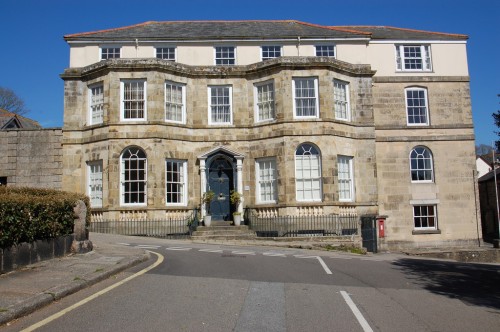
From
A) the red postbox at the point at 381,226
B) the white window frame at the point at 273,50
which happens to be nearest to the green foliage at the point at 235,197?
the red postbox at the point at 381,226

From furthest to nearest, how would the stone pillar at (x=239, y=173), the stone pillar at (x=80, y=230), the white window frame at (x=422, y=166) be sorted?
1. the white window frame at (x=422, y=166)
2. the stone pillar at (x=239, y=173)
3. the stone pillar at (x=80, y=230)

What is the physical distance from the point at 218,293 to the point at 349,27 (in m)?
25.1

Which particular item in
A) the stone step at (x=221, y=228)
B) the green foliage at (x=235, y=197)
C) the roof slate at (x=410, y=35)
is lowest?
the stone step at (x=221, y=228)

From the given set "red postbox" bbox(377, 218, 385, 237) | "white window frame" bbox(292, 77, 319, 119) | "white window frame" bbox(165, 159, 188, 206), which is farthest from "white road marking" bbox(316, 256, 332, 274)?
"white window frame" bbox(165, 159, 188, 206)

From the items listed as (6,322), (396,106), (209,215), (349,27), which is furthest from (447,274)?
(349,27)

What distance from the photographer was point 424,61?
27156 millimetres

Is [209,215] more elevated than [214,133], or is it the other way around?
[214,133]

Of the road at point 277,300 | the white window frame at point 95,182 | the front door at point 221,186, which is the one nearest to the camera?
the road at point 277,300

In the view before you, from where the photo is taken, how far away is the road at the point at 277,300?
260 inches

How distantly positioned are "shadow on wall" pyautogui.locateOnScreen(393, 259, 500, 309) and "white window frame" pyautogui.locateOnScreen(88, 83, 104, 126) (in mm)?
15311

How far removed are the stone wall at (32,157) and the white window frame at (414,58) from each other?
18.1 m

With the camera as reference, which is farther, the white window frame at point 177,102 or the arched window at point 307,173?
the white window frame at point 177,102

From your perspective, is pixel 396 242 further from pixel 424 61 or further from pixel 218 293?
pixel 218 293

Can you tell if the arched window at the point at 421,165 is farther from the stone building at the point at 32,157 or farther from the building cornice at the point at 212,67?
the stone building at the point at 32,157
